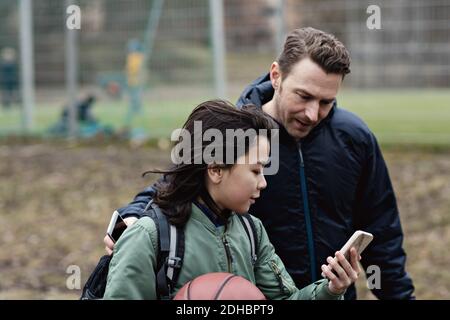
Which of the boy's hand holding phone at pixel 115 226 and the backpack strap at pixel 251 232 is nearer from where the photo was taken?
the backpack strap at pixel 251 232

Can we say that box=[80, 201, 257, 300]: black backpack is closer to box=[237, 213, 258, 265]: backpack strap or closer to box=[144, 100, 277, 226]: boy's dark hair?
box=[144, 100, 277, 226]: boy's dark hair

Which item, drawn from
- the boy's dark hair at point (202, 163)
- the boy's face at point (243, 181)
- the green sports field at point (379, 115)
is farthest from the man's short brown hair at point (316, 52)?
the green sports field at point (379, 115)

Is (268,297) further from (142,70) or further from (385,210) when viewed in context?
(142,70)

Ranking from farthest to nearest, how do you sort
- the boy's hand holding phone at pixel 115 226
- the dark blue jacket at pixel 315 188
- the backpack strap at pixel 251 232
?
the dark blue jacket at pixel 315 188 → the boy's hand holding phone at pixel 115 226 → the backpack strap at pixel 251 232

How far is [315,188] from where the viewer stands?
3465 millimetres

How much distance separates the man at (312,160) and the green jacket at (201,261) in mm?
461

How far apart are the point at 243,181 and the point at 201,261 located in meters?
0.28

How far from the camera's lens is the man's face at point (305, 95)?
325cm

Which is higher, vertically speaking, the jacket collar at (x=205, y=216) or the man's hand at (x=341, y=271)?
the jacket collar at (x=205, y=216)

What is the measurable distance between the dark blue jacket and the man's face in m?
0.09

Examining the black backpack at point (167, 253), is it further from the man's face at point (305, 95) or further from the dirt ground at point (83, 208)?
the dirt ground at point (83, 208)

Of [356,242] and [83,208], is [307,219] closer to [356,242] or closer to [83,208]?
[356,242]
